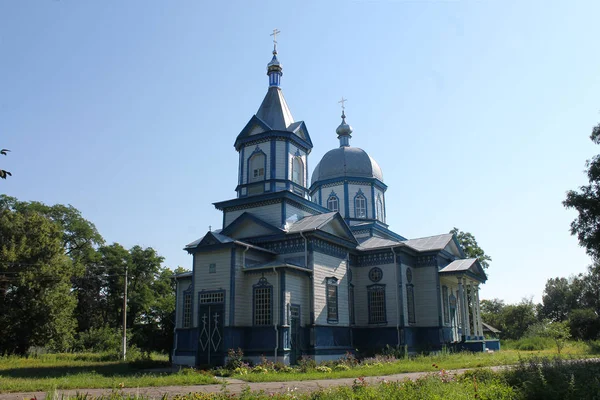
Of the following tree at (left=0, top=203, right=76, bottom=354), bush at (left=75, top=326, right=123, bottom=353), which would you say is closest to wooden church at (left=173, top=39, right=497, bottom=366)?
tree at (left=0, top=203, right=76, bottom=354)

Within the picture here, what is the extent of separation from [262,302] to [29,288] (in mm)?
16993

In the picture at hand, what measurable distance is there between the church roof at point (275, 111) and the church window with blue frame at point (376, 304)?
31.4 feet

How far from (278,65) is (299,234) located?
35.4 feet

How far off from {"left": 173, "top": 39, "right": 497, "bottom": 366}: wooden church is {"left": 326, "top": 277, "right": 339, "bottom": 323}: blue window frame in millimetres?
48

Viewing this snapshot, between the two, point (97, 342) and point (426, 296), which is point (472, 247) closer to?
point (426, 296)

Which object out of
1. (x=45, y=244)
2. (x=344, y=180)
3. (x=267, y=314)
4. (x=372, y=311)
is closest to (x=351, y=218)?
(x=344, y=180)

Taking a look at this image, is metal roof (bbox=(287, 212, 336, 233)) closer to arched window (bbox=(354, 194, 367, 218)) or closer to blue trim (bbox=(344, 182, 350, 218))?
blue trim (bbox=(344, 182, 350, 218))

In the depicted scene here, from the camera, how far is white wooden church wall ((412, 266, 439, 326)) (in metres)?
27.0

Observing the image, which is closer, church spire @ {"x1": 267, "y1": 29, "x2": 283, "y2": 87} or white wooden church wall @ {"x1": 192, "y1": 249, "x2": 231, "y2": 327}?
white wooden church wall @ {"x1": 192, "y1": 249, "x2": 231, "y2": 327}

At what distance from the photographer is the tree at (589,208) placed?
21.6 meters

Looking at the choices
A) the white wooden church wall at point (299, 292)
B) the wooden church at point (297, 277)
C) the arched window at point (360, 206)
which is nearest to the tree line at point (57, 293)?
the wooden church at point (297, 277)

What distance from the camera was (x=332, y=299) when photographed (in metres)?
23.8

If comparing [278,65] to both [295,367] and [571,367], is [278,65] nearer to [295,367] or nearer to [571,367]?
[295,367]

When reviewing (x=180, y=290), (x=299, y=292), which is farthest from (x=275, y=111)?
(x=180, y=290)
